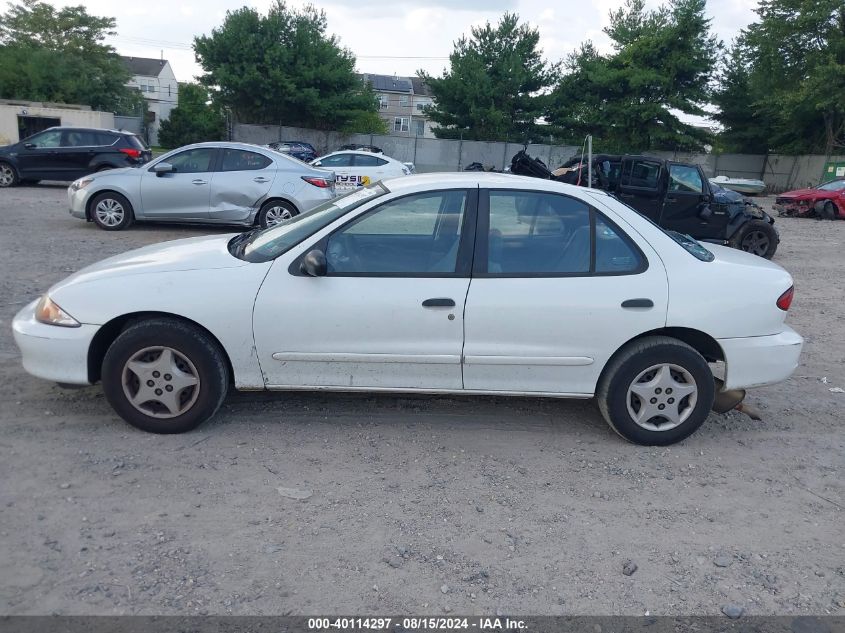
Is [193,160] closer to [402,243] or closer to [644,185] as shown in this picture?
[644,185]

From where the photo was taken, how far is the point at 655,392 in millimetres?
4516

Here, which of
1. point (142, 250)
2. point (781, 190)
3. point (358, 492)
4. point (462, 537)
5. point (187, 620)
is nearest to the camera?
point (187, 620)

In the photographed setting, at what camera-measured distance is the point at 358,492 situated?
3908mm

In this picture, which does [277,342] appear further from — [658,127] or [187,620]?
[658,127]

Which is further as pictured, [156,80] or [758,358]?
[156,80]

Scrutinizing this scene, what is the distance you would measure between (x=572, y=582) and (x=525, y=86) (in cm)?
4026

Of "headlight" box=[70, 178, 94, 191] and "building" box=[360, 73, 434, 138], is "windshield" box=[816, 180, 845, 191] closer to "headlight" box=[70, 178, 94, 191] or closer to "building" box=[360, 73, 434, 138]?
"headlight" box=[70, 178, 94, 191]

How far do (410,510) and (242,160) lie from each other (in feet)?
31.8

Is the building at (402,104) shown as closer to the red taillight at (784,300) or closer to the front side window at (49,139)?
the front side window at (49,139)

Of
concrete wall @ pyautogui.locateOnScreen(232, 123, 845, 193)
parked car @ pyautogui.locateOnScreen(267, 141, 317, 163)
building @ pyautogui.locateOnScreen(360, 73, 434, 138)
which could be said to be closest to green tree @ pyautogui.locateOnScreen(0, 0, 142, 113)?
concrete wall @ pyautogui.locateOnScreen(232, 123, 845, 193)

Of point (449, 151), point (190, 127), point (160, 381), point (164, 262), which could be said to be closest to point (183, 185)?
point (164, 262)

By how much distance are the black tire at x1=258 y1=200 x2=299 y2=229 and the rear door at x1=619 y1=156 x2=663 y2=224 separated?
226 inches

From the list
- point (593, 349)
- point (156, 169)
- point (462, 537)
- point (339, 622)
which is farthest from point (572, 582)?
point (156, 169)

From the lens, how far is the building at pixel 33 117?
112ft
